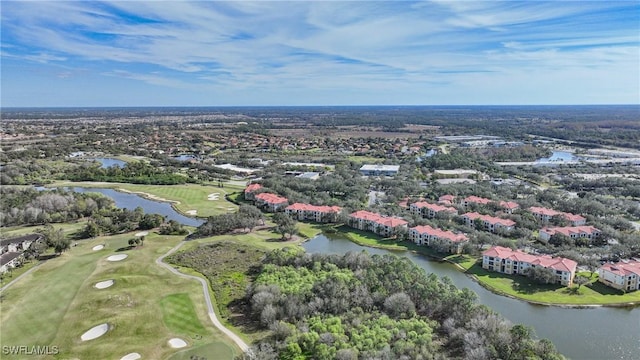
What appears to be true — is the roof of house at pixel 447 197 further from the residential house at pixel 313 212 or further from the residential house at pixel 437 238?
the residential house at pixel 313 212

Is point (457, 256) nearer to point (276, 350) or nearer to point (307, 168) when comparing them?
point (276, 350)

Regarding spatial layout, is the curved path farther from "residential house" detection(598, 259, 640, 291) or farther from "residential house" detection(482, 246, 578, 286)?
"residential house" detection(598, 259, 640, 291)

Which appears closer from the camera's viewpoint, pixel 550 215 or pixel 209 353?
pixel 209 353

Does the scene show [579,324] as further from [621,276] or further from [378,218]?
[378,218]

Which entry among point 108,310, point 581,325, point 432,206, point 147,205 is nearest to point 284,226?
point 432,206

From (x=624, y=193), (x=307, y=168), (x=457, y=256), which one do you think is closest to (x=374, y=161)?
(x=307, y=168)

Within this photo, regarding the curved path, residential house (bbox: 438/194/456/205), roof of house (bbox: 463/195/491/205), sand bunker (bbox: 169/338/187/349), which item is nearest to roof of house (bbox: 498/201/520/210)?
roof of house (bbox: 463/195/491/205)
